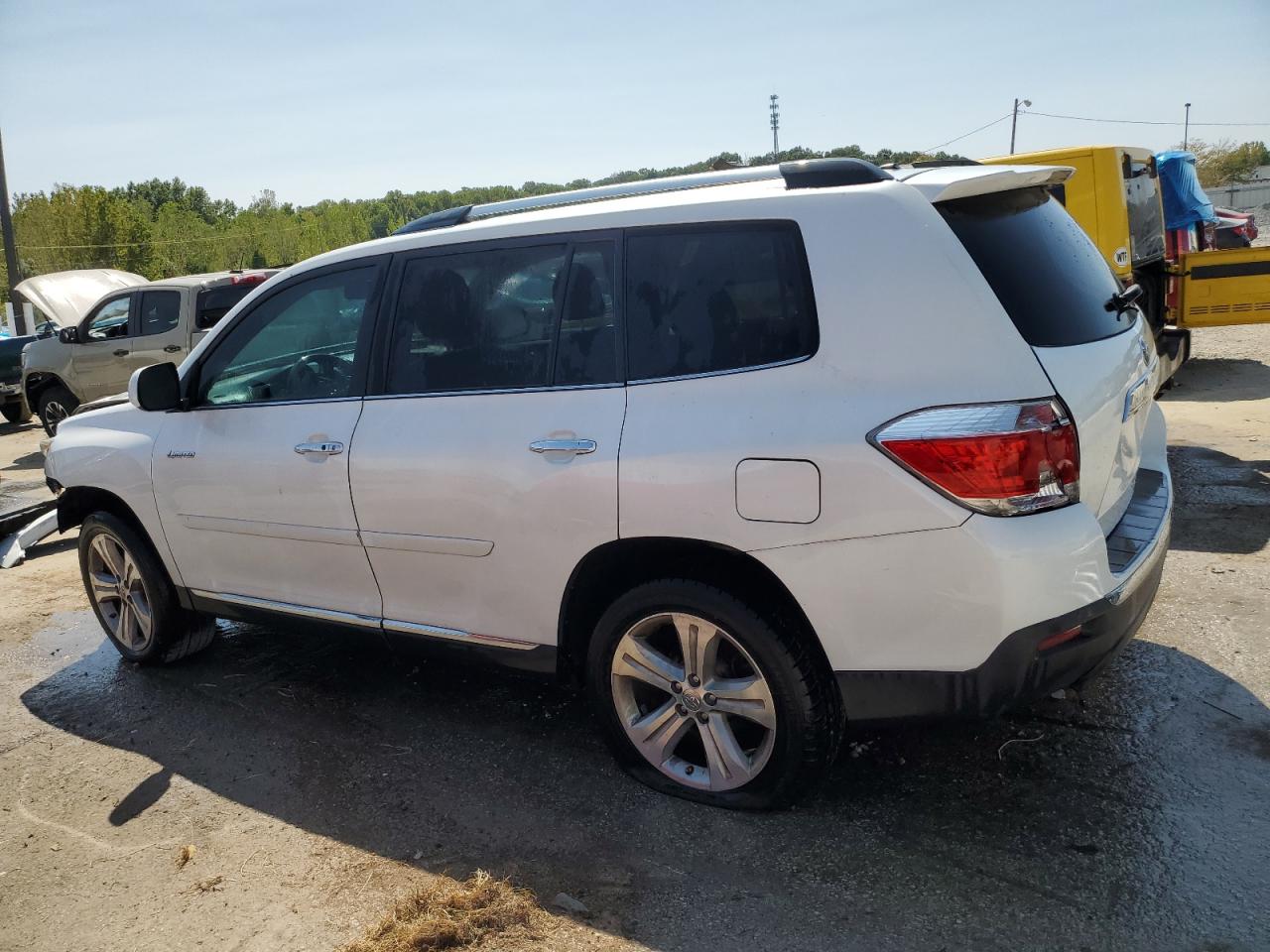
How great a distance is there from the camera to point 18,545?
700cm

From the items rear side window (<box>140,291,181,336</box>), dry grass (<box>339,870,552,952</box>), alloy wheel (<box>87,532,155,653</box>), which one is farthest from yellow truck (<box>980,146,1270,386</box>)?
rear side window (<box>140,291,181,336</box>)

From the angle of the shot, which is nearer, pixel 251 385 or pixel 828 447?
pixel 828 447

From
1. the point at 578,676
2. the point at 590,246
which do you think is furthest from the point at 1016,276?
the point at 578,676

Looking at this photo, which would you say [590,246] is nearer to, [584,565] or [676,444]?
[676,444]

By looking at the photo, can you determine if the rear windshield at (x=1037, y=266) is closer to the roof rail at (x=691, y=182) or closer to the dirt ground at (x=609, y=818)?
the roof rail at (x=691, y=182)

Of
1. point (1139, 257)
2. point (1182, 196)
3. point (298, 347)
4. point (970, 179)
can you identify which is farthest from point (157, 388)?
point (1182, 196)

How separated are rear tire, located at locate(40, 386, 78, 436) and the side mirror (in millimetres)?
10065

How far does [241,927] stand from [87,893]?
0.65 m

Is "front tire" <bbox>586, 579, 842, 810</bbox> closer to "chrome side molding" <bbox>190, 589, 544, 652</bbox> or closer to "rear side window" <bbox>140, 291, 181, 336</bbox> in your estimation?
"chrome side molding" <bbox>190, 589, 544, 652</bbox>

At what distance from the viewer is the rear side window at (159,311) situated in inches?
453

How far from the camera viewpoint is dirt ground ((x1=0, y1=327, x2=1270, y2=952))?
Answer: 8.76ft

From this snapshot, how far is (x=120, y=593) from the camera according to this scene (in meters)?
4.95

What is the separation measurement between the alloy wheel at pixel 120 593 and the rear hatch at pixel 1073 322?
13.3ft

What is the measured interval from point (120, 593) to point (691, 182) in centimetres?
351
